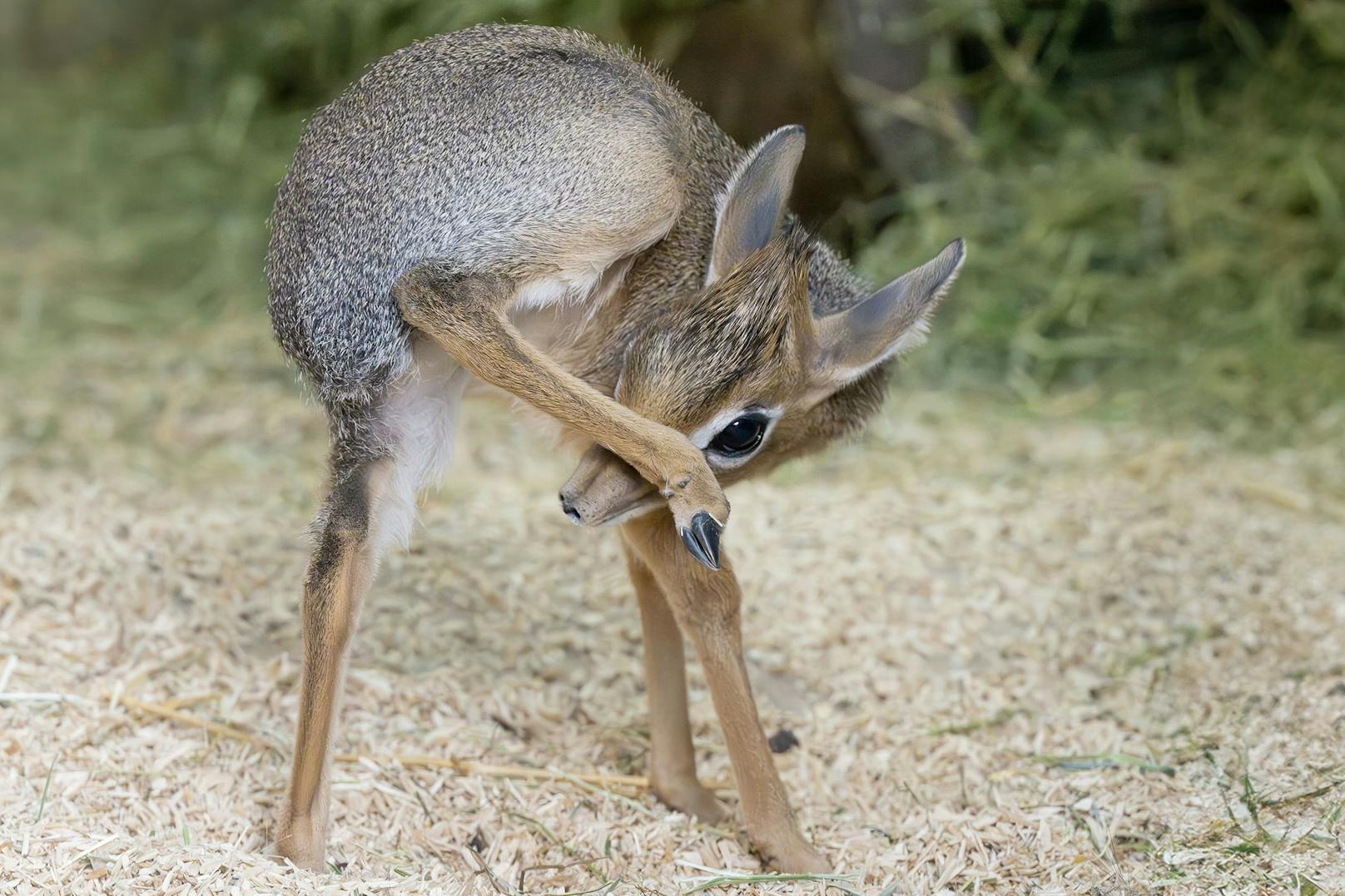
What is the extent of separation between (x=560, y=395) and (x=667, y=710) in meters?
1.13

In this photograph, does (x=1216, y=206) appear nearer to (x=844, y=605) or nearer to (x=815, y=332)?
(x=844, y=605)

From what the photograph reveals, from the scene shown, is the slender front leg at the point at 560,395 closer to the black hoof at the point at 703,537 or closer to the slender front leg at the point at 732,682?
the black hoof at the point at 703,537

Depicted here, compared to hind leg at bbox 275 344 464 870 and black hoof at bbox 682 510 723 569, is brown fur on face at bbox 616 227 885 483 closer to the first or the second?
black hoof at bbox 682 510 723 569

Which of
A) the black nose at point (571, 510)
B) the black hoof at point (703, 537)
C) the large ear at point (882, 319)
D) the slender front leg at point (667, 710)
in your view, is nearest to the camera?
the black hoof at point (703, 537)

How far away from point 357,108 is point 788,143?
1062mm

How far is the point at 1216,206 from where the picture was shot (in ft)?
22.3

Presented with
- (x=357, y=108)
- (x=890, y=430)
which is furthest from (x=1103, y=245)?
(x=357, y=108)

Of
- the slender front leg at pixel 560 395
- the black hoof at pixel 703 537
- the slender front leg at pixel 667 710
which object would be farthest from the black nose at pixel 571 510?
the slender front leg at pixel 667 710

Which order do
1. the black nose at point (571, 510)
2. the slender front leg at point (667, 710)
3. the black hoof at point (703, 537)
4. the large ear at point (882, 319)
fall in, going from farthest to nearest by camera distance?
1. the slender front leg at point (667, 710)
2. the large ear at point (882, 319)
3. the black nose at point (571, 510)
4. the black hoof at point (703, 537)

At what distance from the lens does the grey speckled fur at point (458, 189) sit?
3324 millimetres

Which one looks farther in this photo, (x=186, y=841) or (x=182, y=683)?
(x=182, y=683)

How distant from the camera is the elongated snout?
3275mm

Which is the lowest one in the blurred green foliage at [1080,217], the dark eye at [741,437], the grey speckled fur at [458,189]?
the blurred green foliage at [1080,217]

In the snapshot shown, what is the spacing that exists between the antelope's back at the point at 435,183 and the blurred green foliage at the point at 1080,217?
3316 mm
